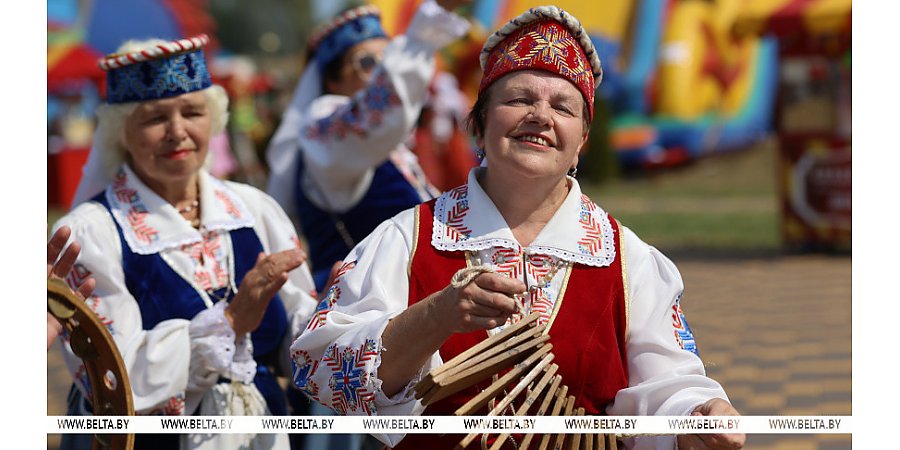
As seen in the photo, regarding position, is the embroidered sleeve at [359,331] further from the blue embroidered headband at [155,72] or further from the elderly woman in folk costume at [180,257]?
the blue embroidered headband at [155,72]

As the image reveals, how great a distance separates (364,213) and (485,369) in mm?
1814

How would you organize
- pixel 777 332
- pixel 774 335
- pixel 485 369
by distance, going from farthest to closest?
pixel 777 332 → pixel 774 335 → pixel 485 369

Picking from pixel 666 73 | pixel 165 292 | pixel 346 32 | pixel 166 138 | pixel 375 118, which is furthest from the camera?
pixel 666 73

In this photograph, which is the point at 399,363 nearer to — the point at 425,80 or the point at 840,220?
the point at 425,80

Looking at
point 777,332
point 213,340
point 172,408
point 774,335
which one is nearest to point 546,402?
point 213,340

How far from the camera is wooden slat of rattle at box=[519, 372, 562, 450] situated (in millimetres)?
2162

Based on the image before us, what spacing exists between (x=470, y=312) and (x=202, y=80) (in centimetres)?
145

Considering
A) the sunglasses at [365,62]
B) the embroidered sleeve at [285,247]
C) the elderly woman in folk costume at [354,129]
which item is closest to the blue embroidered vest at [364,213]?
the elderly woman in folk costume at [354,129]

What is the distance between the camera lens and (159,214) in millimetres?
3018

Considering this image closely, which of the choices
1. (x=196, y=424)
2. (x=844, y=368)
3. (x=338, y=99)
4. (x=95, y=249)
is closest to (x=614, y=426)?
(x=196, y=424)

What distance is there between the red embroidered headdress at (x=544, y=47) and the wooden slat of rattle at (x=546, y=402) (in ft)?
1.97

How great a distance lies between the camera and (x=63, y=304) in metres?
2.38

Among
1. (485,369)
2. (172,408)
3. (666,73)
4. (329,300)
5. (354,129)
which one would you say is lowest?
(172,408)

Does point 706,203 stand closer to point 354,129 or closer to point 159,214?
point 354,129
